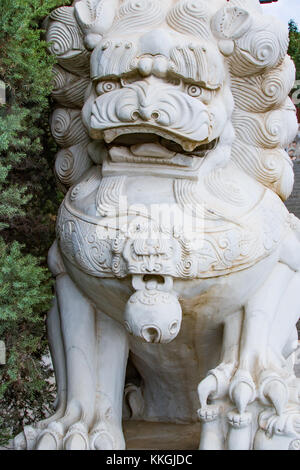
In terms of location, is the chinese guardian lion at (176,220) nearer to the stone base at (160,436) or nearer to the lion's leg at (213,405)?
the lion's leg at (213,405)

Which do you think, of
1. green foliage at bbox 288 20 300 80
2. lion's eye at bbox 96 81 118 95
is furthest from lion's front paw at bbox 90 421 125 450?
green foliage at bbox 288 20 300 80

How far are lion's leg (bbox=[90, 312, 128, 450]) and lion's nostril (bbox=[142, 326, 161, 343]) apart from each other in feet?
0.90

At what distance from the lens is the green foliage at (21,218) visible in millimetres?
1961

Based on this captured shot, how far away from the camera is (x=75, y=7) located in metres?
2.04

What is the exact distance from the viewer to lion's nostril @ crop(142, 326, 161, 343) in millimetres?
1777

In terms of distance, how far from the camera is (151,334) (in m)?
1.80

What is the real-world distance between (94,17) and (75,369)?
3.21ft

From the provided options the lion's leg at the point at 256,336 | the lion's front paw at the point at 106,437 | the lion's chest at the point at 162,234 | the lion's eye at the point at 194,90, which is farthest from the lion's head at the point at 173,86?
the lion's front paw at the point at 106,437

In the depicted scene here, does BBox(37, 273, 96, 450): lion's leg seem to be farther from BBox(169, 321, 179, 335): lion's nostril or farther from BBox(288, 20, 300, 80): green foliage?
BBox(288, 20, 300, 80): green foliage

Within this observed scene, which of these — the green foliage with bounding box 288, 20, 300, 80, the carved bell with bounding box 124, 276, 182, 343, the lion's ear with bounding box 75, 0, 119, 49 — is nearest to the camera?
the carved bell with bounding box 124, 276, 182, 343

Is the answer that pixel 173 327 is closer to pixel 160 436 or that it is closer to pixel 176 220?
pixel 176 220

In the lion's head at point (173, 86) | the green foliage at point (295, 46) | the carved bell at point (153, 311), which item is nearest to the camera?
the carved bell at point (153, 311)
